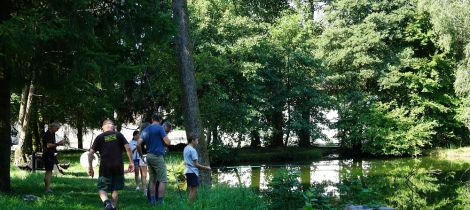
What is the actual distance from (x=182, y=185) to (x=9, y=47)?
684cm

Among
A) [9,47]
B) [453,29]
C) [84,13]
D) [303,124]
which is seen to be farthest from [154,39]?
[453,29]

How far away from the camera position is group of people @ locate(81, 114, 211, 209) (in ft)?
27.1

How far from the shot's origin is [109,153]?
825 centimetres

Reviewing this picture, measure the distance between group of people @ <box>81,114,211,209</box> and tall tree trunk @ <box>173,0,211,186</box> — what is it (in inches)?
74.7

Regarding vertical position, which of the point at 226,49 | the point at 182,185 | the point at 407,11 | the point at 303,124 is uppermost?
the point at 407,11

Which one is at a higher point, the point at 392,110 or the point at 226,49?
the point at 226,49

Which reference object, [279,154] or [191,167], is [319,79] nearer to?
[279,154]

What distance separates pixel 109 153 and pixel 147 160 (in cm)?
135

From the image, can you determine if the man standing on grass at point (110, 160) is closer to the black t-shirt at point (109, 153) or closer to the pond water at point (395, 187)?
the black t-shirt at point (109, 153)

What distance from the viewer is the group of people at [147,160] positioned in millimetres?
8250

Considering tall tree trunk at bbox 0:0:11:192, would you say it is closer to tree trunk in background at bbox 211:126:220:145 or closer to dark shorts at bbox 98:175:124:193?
dark shorts at bbox 98:175:124:193

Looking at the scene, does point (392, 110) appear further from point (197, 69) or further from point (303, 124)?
point (197, 69)

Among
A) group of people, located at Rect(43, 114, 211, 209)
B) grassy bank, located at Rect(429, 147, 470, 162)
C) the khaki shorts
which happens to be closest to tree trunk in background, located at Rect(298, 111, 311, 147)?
grassy bank, located at Rect(429, 147, 470, 162)

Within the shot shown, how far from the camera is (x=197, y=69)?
76.6 feet
